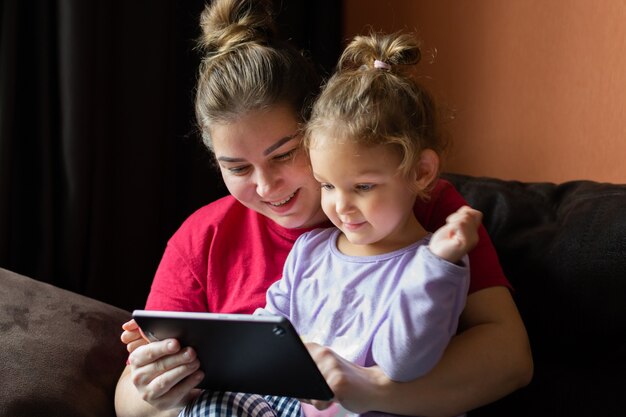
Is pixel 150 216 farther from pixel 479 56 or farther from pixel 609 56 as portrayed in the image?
pixel 609 56

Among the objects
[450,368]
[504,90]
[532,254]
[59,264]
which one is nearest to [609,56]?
[504,90]

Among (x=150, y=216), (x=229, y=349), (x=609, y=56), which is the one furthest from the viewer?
(x=150, y=216)

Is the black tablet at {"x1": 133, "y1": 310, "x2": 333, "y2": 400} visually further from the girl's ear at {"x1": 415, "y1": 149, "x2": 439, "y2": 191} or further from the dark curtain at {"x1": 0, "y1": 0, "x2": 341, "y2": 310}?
the dark curtain at {"x1": 0, "y1": 0, "x2": 341, "y2": 310}

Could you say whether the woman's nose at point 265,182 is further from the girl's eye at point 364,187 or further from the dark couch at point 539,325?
the dark couch at point 539,325

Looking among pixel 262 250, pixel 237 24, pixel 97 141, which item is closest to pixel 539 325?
pixel 262 250

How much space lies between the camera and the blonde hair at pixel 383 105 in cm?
120

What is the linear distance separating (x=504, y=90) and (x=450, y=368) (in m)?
1.10

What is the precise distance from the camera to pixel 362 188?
3.97 feet

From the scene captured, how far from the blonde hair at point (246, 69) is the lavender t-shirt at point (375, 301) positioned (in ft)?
0.81

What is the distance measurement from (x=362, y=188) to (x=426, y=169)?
4.4 inches

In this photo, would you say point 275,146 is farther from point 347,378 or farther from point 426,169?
point 347,378

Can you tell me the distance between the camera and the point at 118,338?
1603 mm

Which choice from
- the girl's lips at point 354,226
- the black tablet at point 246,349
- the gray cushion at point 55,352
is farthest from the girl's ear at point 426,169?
the gray cushion at point 55,352

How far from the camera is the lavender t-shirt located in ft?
3.49
